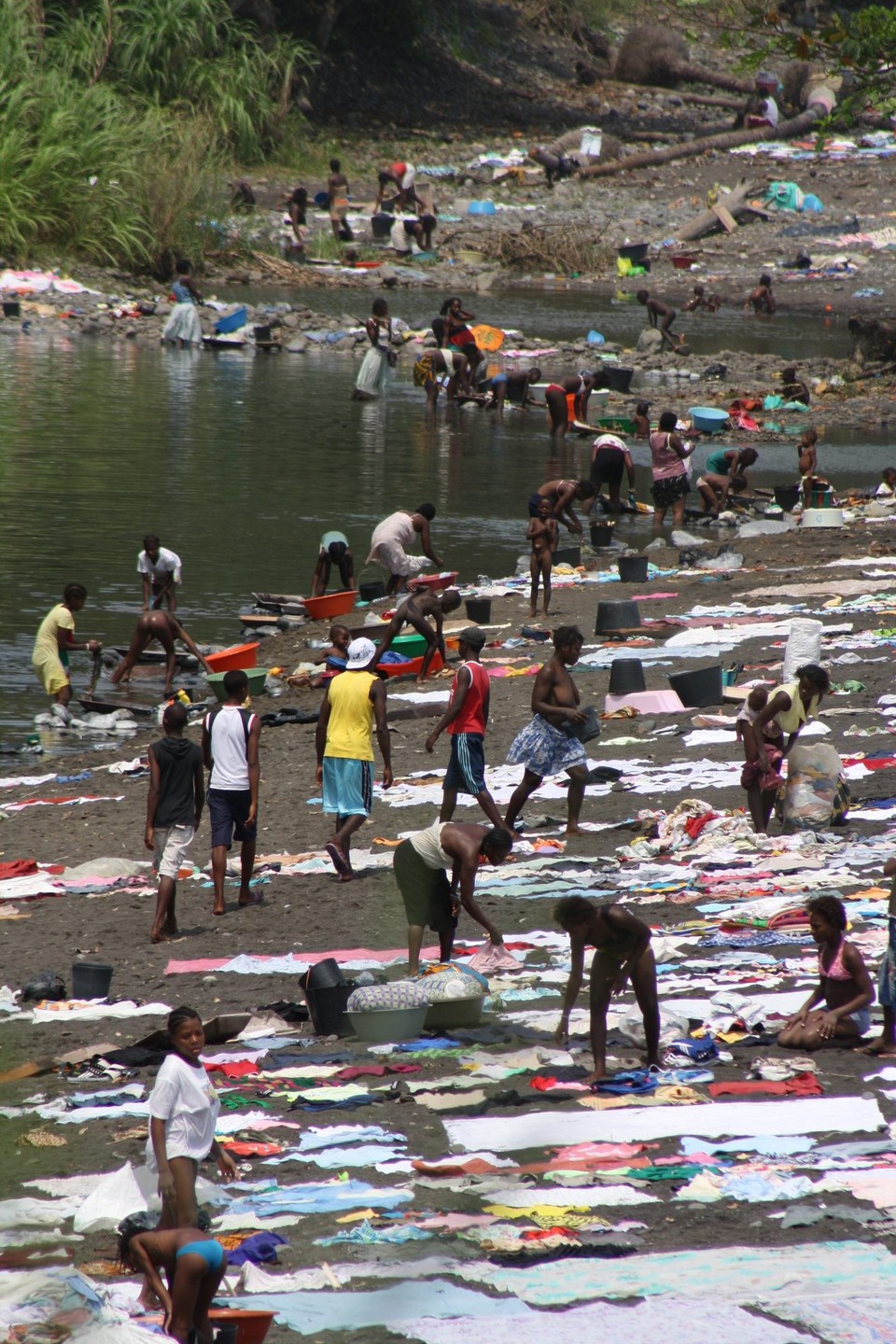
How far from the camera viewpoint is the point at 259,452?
24.1 meters

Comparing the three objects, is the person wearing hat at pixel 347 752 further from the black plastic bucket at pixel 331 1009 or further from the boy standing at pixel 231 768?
the black plastic bucket at pixel 331 1009

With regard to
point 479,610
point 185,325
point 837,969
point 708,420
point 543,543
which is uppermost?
point 185,325

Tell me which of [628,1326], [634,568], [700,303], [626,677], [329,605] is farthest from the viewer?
[700,303]

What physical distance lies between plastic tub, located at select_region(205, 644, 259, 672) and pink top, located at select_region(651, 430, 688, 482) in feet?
22.2

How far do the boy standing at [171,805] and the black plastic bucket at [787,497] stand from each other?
13408mm

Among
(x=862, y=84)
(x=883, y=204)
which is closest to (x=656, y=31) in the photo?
(x=883, y=204)

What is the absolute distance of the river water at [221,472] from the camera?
1800cm

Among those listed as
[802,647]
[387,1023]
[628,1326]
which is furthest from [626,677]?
[628,1326]

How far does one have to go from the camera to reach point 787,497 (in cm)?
2138

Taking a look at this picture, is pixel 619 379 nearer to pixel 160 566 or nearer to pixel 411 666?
pixel 160 566

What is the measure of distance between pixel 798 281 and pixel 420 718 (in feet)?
93.7

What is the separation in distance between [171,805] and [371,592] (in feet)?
28.9

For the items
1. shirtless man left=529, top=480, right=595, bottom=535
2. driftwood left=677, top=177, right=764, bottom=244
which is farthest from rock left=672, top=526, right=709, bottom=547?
driftwood left=677, top=177, right=764, bottom=244

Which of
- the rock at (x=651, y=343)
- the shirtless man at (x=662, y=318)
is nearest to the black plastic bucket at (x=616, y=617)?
the rock at (x=651, y=343)
